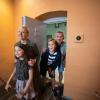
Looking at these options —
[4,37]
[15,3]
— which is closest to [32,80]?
[4,37]

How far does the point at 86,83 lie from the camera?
2588mm

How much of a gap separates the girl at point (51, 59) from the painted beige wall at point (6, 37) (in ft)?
4.49

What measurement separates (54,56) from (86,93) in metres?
0.88

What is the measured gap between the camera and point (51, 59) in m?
2.16

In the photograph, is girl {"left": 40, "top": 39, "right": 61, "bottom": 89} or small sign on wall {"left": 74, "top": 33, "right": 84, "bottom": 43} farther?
small sign on wall {"left": 74, "top": 33, "right": 84, "bottom": 43}

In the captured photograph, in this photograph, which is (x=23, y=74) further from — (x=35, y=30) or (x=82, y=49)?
(x=82, y=49)

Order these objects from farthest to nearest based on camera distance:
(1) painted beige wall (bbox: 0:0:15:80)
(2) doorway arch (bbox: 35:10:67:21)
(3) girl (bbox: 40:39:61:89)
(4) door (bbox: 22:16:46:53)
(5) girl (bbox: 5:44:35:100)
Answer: (1) painted beige wall (bbox: 0:0:15:80)
(2) doorway arch (bbox: 35:10:67:21)
(4) door (bbox: 22:16:46:53)
(3) girl (bbox: 40:39:61:89)
(5) girl (bbox: 5:44:35:100)

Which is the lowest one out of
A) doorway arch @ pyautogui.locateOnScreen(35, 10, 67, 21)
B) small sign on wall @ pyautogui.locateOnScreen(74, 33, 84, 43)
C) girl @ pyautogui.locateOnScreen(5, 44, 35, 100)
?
girl @ pyautogui.locateOnScreen(5, 44, 35, 100)

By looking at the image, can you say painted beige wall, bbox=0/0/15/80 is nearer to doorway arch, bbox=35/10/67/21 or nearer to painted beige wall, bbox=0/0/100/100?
doorway arch, bbox=35/10/67/21

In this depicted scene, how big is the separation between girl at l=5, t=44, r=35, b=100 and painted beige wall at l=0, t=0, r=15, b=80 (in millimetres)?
1638

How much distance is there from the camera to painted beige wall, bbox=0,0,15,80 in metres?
3.26

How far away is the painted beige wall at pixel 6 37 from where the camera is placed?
326 centimetres

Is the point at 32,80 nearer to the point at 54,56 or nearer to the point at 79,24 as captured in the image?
the point at 54,56

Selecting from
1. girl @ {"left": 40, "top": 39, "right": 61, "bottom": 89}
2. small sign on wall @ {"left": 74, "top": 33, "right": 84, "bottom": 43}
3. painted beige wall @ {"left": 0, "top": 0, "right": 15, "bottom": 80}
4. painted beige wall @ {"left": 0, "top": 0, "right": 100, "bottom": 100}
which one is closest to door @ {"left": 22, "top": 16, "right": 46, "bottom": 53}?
girl @ {"left": 40, "top": 39, "right": 61, "bottom": 89}
